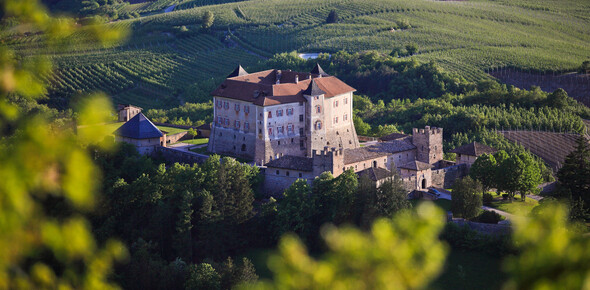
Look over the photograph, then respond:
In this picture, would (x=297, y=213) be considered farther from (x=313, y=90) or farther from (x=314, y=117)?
(x=313, y=90)

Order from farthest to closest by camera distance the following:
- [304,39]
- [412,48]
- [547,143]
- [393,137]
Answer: [304,39], [412,48], [547,143], [393,137]

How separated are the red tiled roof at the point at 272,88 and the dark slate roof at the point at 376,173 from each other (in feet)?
25.8

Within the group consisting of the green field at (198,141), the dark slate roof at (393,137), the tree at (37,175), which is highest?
the tree at (37,175)

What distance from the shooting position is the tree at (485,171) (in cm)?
5038

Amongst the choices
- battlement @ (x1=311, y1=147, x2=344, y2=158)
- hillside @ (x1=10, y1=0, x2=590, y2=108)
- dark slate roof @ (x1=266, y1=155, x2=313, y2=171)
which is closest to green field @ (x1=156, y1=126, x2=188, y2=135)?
dark slate roof @ (x1=266, y1=155, x2=313, y2=171)

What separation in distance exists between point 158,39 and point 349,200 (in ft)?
232

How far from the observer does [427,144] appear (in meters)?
54.3

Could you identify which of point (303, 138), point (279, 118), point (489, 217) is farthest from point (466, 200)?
point (279, 118)

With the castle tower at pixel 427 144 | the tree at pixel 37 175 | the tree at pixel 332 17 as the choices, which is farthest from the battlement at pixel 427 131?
the tree at pixel 332 17

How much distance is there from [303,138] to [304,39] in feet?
192

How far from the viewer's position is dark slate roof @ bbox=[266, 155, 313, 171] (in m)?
50.5

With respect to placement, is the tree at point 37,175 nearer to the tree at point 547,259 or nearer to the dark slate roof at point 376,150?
the tree at point 547,259

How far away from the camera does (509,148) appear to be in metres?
62.1

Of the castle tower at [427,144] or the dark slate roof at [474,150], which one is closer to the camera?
the dark slate roof at [474,150]
